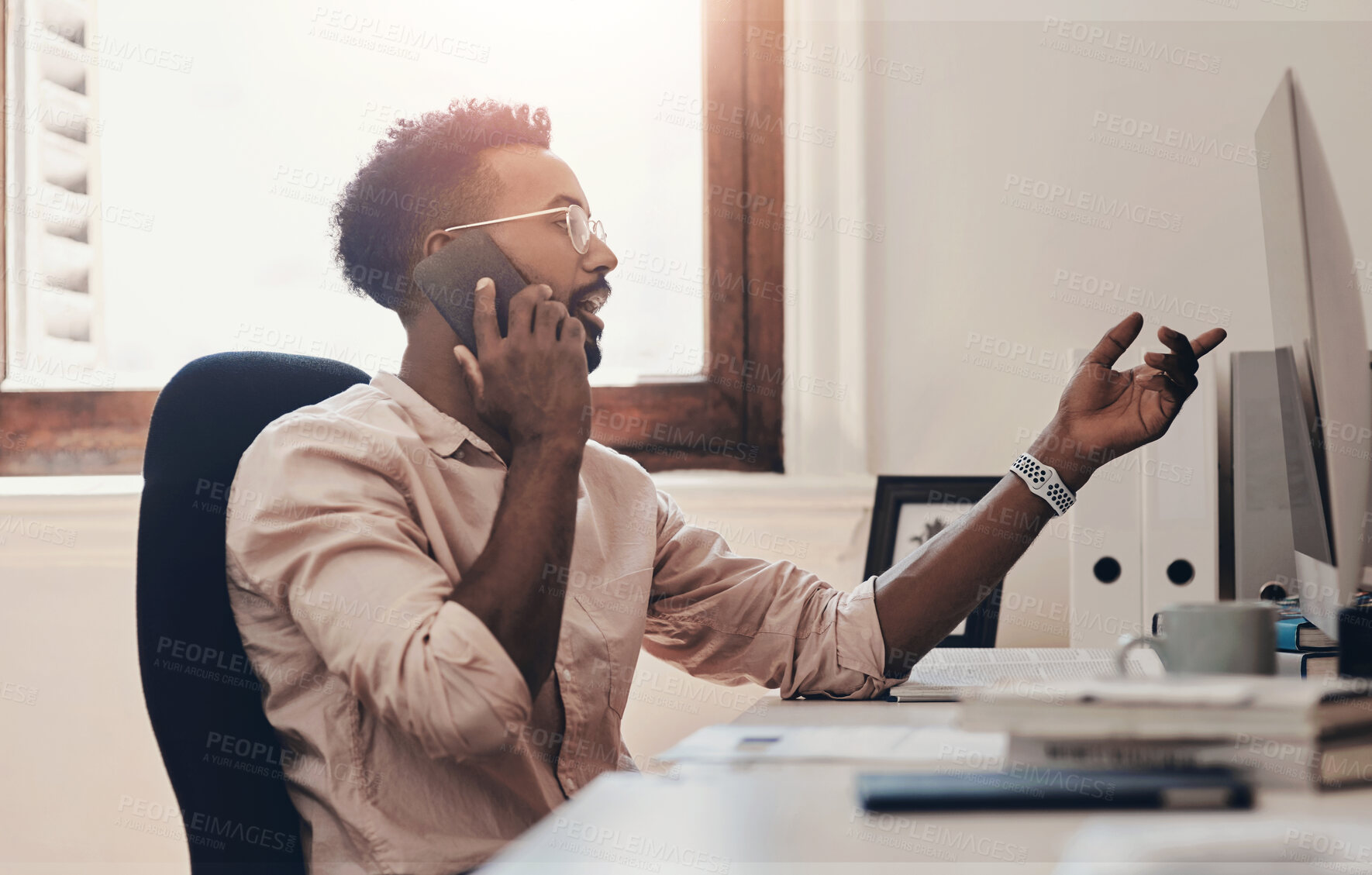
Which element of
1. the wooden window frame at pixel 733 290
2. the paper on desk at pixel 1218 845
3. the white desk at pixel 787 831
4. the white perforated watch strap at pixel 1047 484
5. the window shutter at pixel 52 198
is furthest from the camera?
the window shutter at pixel 52 198

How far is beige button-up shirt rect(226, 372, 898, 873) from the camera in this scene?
0.86m

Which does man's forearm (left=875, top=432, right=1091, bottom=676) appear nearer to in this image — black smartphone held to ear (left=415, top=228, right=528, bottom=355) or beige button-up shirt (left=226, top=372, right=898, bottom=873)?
beige button-up shirt (left=226, top=372, right=898, bottom=873)

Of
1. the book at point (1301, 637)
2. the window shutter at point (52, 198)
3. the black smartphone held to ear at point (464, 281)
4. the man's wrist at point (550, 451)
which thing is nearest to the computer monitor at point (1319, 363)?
the book at point (1301, 637)

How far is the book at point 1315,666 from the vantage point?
101 centimetres

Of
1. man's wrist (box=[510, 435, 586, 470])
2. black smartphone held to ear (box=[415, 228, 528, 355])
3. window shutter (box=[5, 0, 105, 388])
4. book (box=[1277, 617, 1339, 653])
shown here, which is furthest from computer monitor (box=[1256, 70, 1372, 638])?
window shutter (box=[5, 0, 105, 388])

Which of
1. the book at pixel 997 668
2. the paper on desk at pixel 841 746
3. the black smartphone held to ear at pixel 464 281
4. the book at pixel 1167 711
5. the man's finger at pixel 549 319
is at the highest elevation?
the black smartphone held to ear at pixel 464 281

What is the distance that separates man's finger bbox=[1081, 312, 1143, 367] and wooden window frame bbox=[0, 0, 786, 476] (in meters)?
0.76

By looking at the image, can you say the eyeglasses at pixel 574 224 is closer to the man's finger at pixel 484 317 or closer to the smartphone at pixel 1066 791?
the man's finger at pixel 484 317

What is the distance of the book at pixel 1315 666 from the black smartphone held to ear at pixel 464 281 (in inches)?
31.9

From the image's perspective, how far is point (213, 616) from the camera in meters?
0.94

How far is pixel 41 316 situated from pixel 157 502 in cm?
135

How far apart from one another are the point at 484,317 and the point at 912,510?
85 cm

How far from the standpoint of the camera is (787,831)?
1.95ft

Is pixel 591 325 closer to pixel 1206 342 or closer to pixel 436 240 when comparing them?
pixel 436 240
